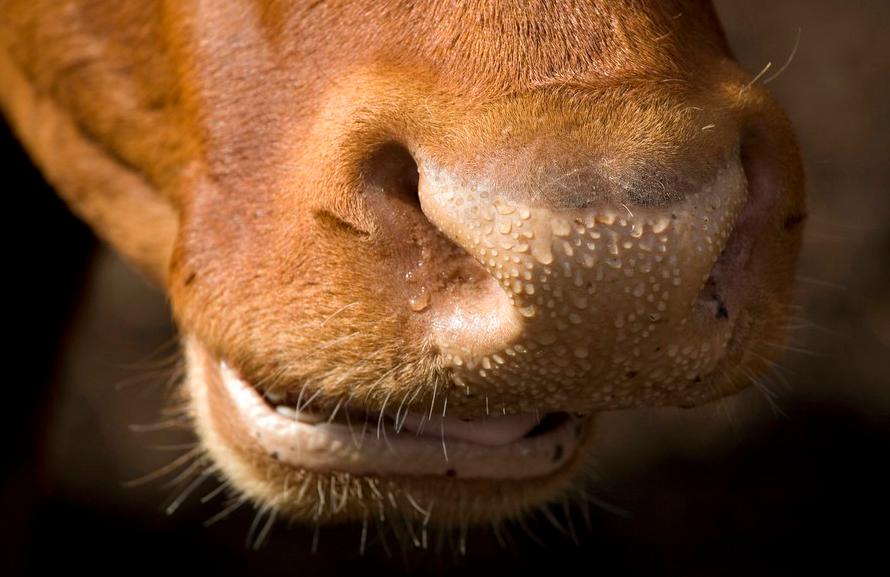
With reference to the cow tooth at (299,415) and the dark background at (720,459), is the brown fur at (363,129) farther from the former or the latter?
the dark background at (720,459)

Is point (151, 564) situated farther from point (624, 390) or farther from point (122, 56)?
point (624, 390)

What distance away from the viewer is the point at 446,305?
1.24 meters

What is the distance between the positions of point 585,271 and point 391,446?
1.32ft

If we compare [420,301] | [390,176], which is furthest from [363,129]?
[420,301]

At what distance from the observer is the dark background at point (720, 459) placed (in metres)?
3.00

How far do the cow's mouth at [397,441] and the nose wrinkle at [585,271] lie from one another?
0.23 meters

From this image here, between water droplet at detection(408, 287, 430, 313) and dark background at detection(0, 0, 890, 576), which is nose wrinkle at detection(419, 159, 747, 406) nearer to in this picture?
water droplet at detection(408, 287, 430, 313)

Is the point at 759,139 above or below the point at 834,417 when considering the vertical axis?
above

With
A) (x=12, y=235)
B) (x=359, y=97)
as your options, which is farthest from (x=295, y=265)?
(x=12, y=235)

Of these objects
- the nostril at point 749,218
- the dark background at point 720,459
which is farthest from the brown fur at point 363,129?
the dark background at point 720,459

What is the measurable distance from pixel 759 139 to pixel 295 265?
0.51m

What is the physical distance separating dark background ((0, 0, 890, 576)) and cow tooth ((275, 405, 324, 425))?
150cm

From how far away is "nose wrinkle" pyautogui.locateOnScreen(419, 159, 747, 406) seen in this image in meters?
1.15

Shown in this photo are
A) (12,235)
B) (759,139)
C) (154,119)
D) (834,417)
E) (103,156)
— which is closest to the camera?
(759,139)
